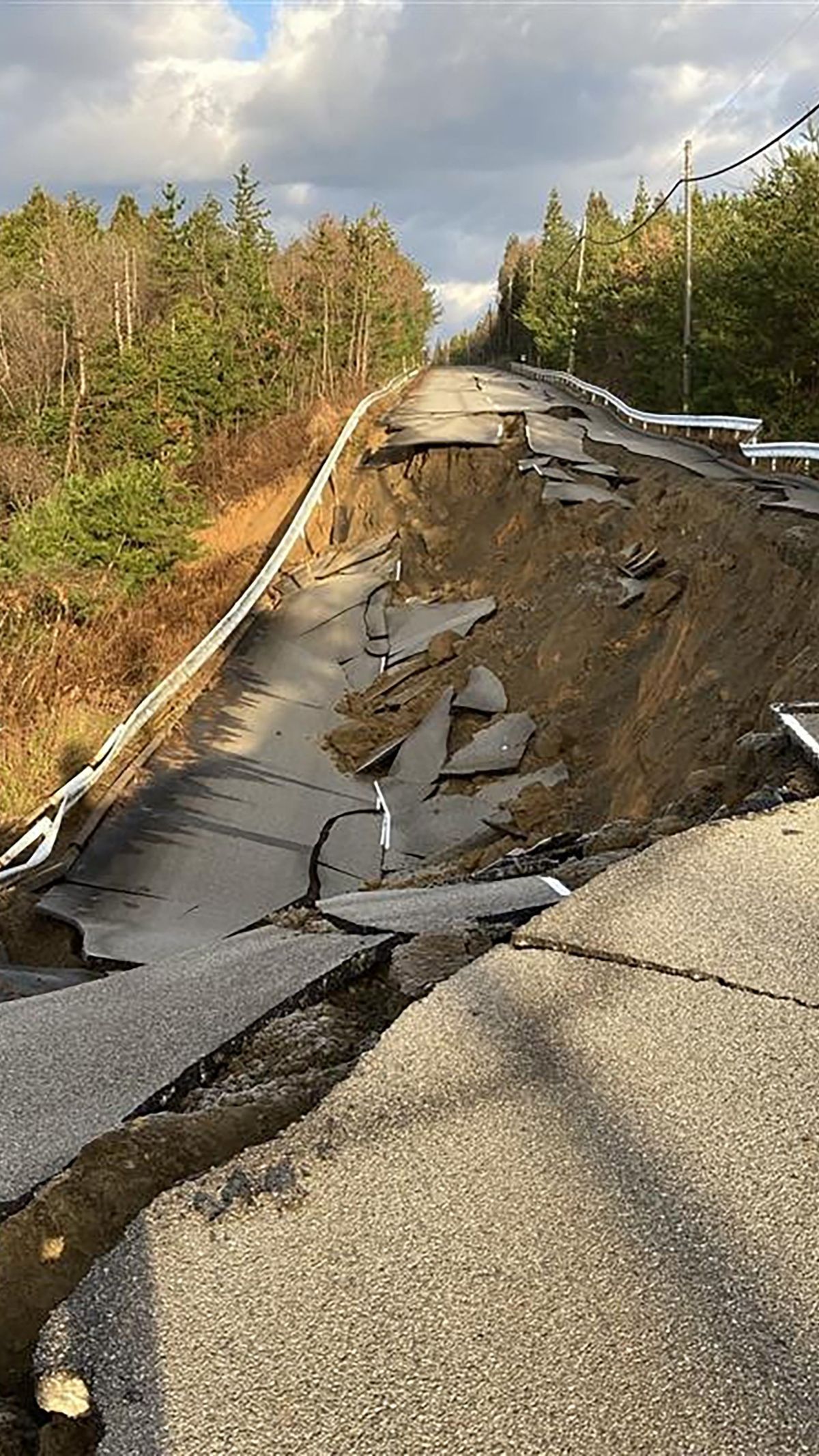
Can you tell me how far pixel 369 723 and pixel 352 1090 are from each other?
13.4 meters

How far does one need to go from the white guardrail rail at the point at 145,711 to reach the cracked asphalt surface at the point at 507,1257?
912cm

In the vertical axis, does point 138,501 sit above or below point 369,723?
above

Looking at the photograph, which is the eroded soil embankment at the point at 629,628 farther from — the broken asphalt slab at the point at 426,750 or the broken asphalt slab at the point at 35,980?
the broken asphalt slab at the point at 35,980

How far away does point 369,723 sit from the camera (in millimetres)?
17141

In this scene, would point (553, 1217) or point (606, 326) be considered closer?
point (553, 1217)

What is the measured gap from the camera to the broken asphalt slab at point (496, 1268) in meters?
2.54

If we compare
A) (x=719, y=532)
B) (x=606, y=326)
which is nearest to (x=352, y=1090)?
(x=719, y=532)

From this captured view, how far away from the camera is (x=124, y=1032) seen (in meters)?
5.09

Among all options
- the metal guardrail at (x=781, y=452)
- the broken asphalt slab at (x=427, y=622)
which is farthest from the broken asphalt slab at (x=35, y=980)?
the metal guardrail at (x=781, y=452)

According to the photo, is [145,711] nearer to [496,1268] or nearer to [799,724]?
[799,724]

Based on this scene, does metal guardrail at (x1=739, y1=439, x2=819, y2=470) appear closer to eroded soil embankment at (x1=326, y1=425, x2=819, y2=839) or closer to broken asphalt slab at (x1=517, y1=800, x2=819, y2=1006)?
eroded soil embankment at (x1=326, y1=425, x2=819, y2=839)

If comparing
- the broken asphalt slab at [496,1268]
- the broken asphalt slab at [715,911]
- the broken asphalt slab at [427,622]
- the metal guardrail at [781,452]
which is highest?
the metal guardrail at [781,452]

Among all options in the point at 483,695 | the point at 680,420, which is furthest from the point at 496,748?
the point at 680,420

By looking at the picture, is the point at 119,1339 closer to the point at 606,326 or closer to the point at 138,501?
the point at 138,501
